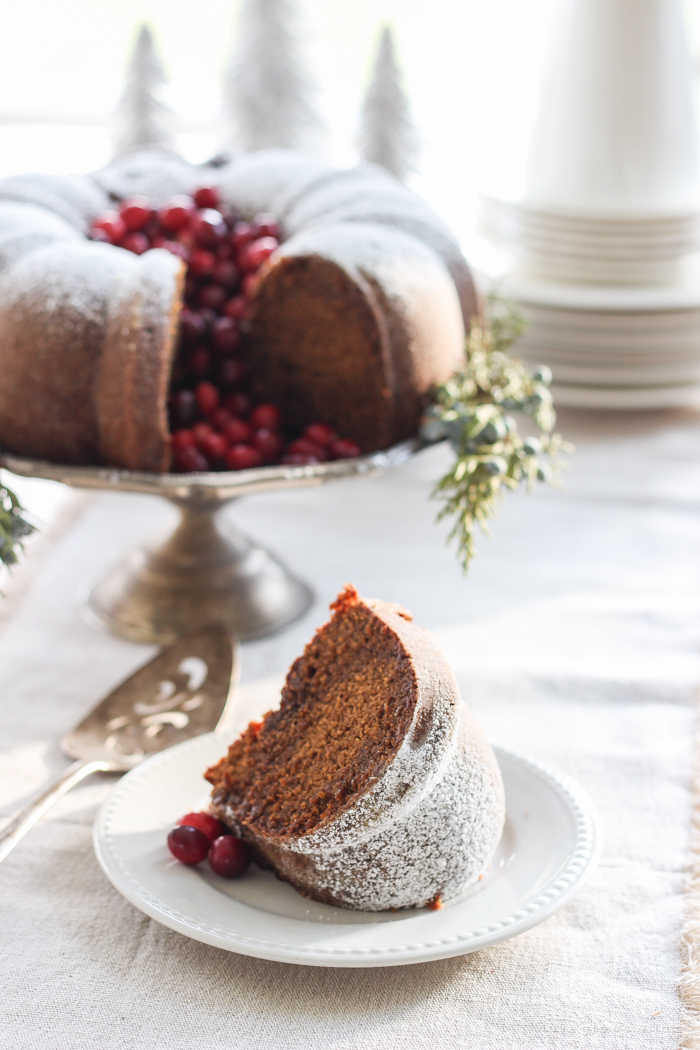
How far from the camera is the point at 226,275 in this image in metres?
1.27

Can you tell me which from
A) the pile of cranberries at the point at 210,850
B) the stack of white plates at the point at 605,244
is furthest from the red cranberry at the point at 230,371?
the stack of white plates at the point at 605,244

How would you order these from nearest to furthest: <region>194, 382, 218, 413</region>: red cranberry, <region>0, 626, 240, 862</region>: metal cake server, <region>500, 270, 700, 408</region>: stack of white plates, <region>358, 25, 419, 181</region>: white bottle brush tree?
<region>0, 626, 240, 862</region>: metal cake server → <region>194, 382, 218, 413</region>: red cranberry → <region>500, 270, 700, 408</region>: stack of white plates → <region>358, 25, 419, 181</region>: white bottle brush tree

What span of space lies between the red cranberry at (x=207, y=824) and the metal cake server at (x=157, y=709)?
135mm

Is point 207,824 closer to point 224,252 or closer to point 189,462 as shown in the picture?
point 189,462

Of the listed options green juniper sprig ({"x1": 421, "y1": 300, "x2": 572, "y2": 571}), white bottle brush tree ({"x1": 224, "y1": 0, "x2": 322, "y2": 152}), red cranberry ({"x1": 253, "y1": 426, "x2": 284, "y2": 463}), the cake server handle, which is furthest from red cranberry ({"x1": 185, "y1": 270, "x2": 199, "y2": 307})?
white bottle brush tree ({"x1": 224, "y1": 0, "x2": 322, "y2": 152})

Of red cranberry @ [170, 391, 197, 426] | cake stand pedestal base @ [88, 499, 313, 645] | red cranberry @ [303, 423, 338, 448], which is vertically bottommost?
cake stand pedestal base @ [88, 499, 313, 645]

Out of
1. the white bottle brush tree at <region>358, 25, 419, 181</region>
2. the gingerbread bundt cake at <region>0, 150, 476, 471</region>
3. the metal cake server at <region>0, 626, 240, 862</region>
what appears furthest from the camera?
the white bottle brush tree at <region>358, 25, 419, 181</region>

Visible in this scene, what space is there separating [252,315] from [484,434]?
30 centimetres

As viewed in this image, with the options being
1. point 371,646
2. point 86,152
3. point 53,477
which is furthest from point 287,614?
point 86,152

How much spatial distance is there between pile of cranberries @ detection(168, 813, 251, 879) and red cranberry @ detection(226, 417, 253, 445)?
1.60 ft

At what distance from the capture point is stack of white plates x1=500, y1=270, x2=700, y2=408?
1.67 m

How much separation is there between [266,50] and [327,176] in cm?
80

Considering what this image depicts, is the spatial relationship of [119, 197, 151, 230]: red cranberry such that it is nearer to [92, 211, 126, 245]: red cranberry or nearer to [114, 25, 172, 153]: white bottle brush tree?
[92, 211, 126, 245]: red cranberry

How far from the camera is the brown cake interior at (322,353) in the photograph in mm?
1166
